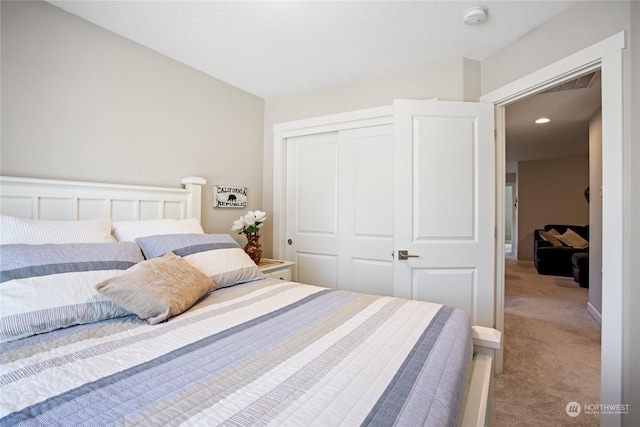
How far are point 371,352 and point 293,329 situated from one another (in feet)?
1.08

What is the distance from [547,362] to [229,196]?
3.06m

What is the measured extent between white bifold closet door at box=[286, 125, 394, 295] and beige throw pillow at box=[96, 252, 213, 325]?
1.61m

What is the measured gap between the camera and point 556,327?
316 cm

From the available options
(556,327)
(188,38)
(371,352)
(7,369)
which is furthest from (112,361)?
(556,327)

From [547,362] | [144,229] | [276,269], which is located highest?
[144,229]

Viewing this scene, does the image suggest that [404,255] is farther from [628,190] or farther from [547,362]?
[547,362]

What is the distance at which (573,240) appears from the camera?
5.75 m

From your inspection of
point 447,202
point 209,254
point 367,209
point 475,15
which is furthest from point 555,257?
point 209,254

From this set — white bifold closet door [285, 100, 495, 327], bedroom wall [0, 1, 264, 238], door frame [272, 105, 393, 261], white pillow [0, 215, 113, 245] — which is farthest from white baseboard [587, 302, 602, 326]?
white pillow [0, 215, 113, 245]

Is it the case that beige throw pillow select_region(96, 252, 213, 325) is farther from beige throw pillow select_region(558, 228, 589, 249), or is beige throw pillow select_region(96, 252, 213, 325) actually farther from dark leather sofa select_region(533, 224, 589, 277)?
beige throw pillow select_region(558, 228, 589, 249)

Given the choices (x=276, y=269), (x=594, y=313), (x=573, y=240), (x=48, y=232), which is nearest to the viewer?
(x=48, y=232)

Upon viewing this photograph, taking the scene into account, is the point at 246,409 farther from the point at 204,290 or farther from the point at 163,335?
the point at 204,290

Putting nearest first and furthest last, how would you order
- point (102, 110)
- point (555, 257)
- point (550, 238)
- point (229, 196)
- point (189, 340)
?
point (189, 340) → point (102, 110) → point (229, 196) → point (555, 257) → point (550, 238)

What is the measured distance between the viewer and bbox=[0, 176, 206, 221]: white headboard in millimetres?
1548
